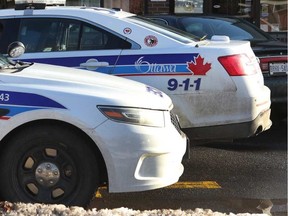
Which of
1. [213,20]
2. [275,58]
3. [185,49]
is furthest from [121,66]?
[213,20]

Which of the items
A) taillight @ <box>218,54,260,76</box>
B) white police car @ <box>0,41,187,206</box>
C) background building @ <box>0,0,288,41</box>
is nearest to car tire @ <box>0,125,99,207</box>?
white police car @ <box>0,41,187,206</box>

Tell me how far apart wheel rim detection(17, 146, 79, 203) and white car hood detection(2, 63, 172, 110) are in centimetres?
47

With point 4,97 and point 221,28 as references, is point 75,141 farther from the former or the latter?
point 221,28

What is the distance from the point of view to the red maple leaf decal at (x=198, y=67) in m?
5.27

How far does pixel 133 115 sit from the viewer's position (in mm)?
4043

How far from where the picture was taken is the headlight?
Result: 400 centimetres

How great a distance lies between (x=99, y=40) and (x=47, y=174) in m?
1.92

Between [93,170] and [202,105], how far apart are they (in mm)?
1633

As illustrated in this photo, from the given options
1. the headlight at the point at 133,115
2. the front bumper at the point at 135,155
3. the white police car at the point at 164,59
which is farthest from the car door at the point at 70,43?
the front bumper at the point at 135,155

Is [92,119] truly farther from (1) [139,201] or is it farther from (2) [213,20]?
(2) [213,20]

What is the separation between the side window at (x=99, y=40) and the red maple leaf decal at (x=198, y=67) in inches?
26.5

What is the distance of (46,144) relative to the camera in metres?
4.07

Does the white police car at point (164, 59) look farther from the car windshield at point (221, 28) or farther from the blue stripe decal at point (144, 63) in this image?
the car windshield at point (221, 28)

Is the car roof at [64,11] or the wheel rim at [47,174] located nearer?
the wheel rim at [47,174]
